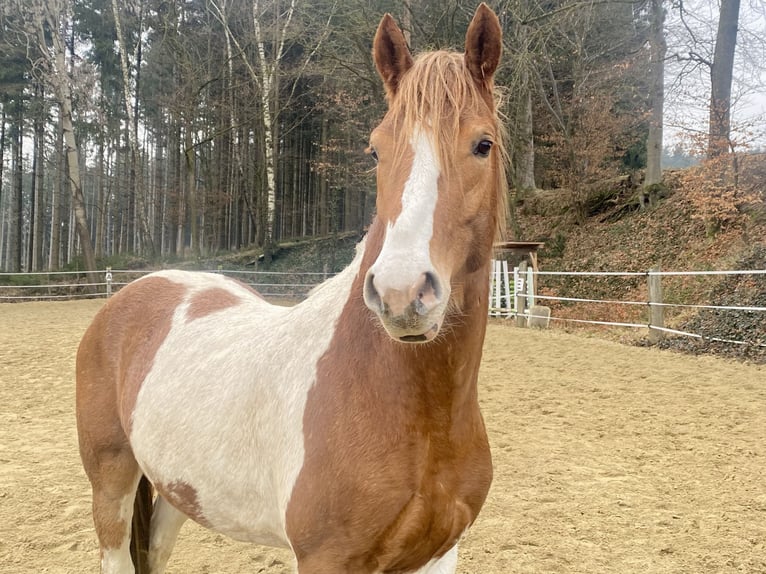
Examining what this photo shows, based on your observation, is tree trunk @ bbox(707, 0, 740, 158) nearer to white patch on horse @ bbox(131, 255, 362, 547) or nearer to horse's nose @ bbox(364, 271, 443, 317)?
white patch on horse @ bbox(131, 255, 362, 547)

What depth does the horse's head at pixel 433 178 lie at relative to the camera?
1177 millimetres

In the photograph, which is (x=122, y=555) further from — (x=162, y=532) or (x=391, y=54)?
(x=391, y=54)

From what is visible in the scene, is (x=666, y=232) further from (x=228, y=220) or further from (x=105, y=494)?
(x=228, y=220)

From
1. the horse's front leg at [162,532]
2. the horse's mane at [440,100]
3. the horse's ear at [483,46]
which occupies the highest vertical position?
the horse's ear at [483,46]

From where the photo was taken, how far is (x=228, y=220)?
92.5 ft

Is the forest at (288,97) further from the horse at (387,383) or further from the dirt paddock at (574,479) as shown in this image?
the horse at (387,383)

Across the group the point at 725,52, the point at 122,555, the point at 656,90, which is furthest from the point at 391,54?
the point at 656,90

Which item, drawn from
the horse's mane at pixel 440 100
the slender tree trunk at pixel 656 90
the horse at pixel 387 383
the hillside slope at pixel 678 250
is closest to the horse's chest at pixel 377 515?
the horse at pixel 387 383

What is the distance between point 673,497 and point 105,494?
3593 millimetres

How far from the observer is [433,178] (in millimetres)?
1360

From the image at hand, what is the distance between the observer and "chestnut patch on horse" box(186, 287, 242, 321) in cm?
240

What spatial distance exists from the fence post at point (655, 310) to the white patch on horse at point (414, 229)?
9.83 metres

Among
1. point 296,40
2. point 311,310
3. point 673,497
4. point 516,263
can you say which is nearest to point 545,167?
point 516,263

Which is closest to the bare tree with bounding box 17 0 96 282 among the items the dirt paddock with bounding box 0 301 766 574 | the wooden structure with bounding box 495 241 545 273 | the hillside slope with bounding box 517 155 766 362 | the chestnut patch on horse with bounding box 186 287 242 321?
the dirt paddock with bounding box 0 301 766 574
